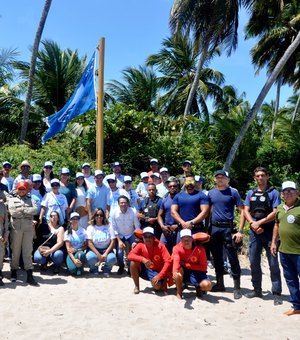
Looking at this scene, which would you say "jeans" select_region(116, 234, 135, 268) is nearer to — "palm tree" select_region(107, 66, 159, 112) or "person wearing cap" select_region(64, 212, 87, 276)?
"person wearing cap" select_region(64, 212, 87, 276)

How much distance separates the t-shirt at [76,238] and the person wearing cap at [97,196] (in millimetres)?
588

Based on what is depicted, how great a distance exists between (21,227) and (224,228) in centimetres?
329

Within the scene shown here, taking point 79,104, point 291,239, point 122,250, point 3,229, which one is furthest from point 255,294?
point 79,104

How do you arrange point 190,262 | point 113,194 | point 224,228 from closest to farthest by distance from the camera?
point 190,262, point 224,228, point 113,194

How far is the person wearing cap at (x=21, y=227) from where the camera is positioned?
6566 mm

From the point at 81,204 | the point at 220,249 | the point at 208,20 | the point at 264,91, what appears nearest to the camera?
the point at 220,249

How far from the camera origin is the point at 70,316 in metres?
5.16

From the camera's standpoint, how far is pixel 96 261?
7.22 meters

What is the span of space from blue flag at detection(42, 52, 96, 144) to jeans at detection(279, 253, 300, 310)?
6099 mm

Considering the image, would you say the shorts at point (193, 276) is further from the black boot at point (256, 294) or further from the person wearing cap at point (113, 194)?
the person wearing cap at point (113, 194)

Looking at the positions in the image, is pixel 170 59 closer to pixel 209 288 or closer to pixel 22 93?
pixel 22 93

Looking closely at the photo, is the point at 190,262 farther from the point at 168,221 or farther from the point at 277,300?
the point at 277,300

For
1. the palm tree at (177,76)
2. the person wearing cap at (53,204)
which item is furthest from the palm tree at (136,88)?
the person wearing cap at (53,204)

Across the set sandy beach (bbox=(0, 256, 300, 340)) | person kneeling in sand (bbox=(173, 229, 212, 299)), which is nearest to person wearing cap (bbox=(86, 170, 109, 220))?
sandy beach (bbox=(0, 256, 300, 340))
